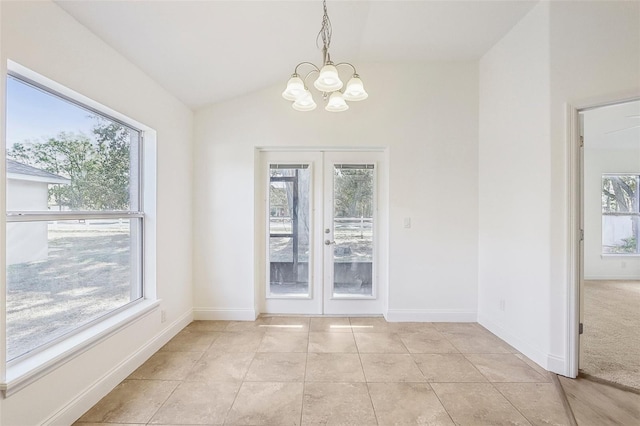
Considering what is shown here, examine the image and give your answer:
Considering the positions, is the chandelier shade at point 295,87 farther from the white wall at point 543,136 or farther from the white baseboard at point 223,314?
the white baseboard at point 223,314

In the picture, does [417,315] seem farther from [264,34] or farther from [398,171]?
[264,34]

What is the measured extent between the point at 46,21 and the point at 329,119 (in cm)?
241

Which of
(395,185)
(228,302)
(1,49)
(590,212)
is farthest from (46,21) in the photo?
(590,212)

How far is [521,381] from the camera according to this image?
215 centimetres

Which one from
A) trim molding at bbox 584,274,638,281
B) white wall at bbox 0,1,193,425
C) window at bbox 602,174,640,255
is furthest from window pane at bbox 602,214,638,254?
white wall at bbox 0,1,193,425

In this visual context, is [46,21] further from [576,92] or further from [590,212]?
[590,212]

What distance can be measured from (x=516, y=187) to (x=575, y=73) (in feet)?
3.28

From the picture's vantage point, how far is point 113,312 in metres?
2.26

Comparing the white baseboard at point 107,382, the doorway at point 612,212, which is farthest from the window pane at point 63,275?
the doorway at point 612,212

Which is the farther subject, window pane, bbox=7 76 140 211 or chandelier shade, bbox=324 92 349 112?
chandelier shade, bbox=324 92 349 112

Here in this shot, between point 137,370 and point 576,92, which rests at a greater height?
point 576,92

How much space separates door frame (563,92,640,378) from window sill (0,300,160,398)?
140 inches

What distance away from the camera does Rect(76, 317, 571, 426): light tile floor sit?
1.78 metres

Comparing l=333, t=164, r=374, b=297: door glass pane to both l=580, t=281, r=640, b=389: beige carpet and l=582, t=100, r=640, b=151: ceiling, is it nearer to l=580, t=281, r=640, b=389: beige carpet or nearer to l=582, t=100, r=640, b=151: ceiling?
l=580, t=281, r=640, b=389: beige carpet
